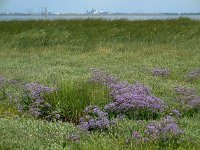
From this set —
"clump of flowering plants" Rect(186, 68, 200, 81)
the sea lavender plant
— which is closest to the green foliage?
the sea lavender plant

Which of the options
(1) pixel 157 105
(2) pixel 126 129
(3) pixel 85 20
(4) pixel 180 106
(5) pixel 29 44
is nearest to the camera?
(2) pixel 126 129

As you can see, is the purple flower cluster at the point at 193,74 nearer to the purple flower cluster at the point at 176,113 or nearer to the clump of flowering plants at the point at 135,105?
the clump of flowering plants at the point at 135,105

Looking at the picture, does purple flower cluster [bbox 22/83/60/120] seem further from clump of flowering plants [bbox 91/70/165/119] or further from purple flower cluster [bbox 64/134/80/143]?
purple flower cluster [bbox 64/134/80/143]

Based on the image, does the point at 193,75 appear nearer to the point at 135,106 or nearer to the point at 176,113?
the point at 176,113

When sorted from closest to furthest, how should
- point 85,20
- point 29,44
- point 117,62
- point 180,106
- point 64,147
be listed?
point 64,147
point 180,106
point 117,62
point 29,44
point 85,20

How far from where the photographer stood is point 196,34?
100 ft

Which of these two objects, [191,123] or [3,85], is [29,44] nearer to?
[3,85]

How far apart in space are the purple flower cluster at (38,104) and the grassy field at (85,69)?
23 centimetres

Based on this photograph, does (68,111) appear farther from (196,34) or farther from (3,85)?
(196,34)

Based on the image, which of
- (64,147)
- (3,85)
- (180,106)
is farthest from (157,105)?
(3,85)

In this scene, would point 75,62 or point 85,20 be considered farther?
point 85,20

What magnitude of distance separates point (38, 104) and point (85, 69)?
19.2 ft

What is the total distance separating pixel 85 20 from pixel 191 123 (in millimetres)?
28716

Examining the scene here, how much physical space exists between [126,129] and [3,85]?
509 cm
